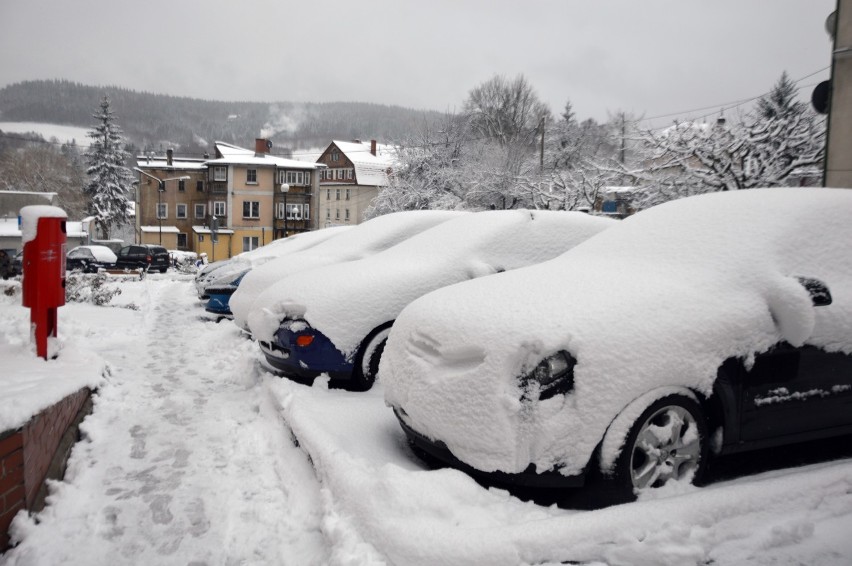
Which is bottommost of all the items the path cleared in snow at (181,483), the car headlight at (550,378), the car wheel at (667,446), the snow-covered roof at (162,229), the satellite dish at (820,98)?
the path cleared in snow at (181,483)

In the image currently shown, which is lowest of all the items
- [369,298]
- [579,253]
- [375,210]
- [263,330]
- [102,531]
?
[102,531]

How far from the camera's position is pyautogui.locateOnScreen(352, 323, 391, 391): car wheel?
15.4 ft

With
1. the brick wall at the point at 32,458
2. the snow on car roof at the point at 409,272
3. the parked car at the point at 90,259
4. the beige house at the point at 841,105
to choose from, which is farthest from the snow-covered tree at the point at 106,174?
the beige house at the point at 841,105

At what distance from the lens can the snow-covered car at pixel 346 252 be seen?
700cm

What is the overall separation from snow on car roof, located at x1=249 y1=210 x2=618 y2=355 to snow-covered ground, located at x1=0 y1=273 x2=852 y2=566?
0.66 meters

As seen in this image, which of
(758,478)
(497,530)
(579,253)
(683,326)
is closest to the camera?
(497,530)

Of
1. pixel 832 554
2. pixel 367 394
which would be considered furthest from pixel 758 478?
pixel 367 394

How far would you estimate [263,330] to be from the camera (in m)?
5.06

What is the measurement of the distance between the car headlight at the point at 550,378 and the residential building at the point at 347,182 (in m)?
59.7

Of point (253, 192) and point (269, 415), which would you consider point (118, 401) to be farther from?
point (253, 192)

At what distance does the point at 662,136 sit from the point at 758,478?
12.7m

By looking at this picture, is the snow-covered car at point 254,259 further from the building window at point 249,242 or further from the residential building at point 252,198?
the building window at point 249,242

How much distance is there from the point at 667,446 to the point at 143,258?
3025 centimetres

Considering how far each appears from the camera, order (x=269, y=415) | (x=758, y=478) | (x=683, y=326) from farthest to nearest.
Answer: (x=269, y=415) → (x=758, y=478) → (x=683, y=326)
